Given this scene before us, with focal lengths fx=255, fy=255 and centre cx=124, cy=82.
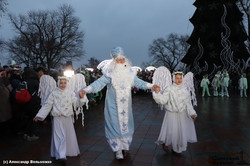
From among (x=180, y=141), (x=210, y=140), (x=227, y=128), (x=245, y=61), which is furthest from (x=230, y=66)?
(x=180, y=141)

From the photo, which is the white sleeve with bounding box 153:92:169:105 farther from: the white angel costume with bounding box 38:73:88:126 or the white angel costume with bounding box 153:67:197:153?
the white angel costume with bounding box 38:73:88:126

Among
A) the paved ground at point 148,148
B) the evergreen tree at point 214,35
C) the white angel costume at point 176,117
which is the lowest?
the paved ground at point 148,148

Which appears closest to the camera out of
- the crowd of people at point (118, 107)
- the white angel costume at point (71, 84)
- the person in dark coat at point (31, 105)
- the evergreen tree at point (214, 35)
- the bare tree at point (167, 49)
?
the crowd of people at point (118, 107)

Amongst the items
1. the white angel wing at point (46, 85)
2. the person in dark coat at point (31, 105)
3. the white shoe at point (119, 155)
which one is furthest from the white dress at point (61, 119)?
the person in dark coat at point (31, 105)

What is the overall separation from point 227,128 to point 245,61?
66.5 feet

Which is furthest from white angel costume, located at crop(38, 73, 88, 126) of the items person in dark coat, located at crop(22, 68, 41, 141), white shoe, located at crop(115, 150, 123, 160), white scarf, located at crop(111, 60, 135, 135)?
white shoe, located at crop(115, 150, 123, 160)

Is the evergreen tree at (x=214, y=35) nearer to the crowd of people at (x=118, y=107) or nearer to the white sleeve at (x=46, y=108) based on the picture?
the crowd of people at (x=118, y=107)

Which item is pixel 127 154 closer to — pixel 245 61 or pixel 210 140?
pixel 210 140

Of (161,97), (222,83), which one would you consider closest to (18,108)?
(161,97)

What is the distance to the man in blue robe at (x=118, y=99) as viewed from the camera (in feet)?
16.5

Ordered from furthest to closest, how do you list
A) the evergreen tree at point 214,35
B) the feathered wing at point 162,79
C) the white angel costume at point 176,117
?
the evergreen tree at point 214,35 → the feathered wing at point 162,79 → the white angel costume at point 176,117

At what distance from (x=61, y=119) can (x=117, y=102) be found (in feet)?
3.75

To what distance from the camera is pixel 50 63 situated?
41500mm

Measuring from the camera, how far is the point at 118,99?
5137 mm
